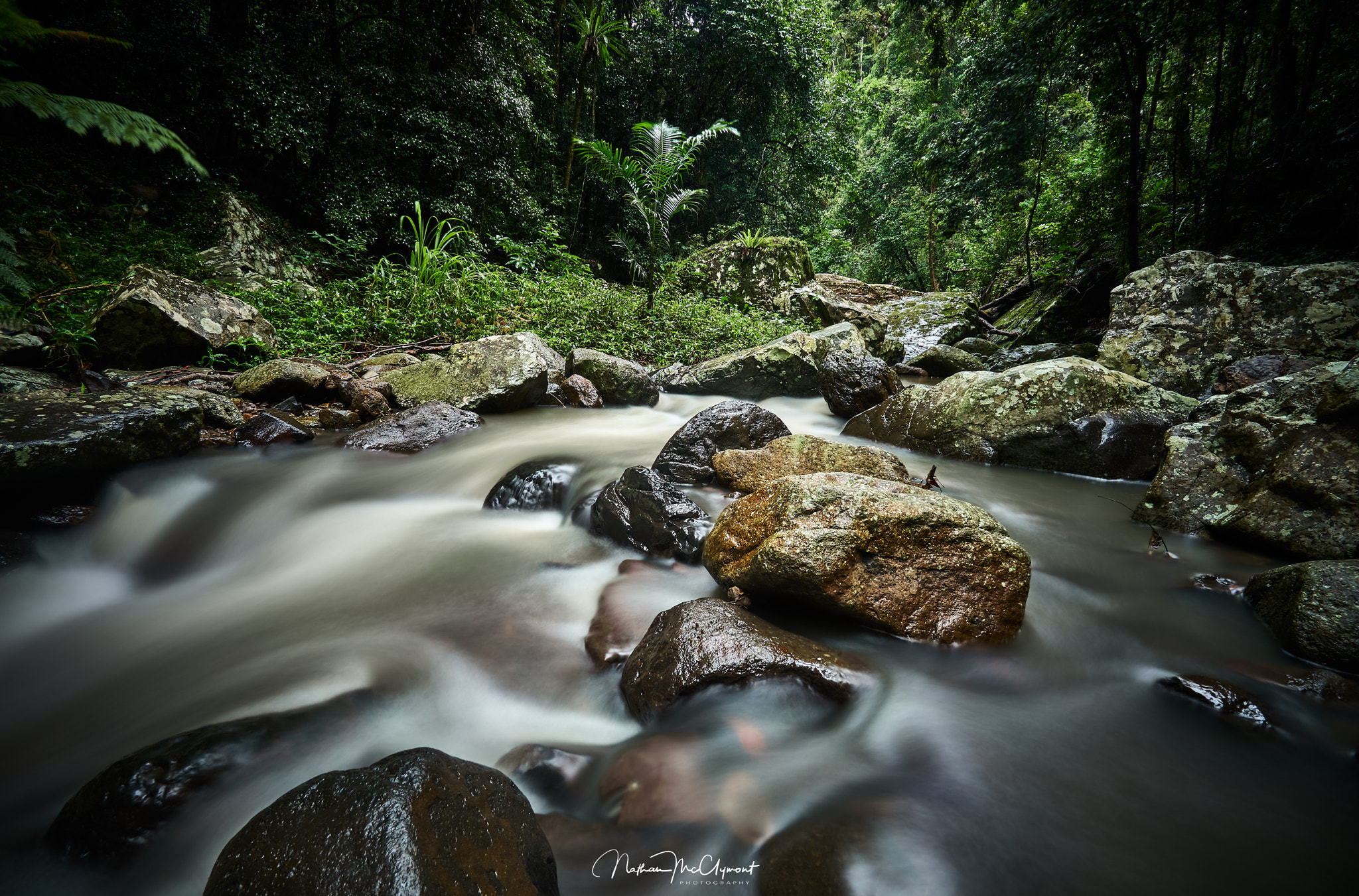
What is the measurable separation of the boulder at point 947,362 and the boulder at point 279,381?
28.1 ft

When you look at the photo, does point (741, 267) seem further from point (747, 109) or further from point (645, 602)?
point (645, 602)

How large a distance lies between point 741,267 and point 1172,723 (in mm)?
12727

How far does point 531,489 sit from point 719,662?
238 centimetres

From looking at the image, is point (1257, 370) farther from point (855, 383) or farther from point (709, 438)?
point (709, 438)

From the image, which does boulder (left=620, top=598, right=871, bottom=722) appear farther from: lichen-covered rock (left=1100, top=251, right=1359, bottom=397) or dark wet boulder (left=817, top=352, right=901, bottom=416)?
lichen-covered rock (left=1100, top=251, right=1359, bottom=397)

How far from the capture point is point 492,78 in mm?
10641

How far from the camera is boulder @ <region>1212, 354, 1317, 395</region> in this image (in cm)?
439

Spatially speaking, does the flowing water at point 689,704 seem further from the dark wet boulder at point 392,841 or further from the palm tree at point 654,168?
the palm tree at point 654,168

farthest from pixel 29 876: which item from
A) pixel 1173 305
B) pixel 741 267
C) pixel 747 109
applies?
pixel 747 109

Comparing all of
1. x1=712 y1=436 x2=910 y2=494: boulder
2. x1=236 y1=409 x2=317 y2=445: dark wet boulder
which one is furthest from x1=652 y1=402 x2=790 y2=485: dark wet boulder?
x1=236 y1=409 x2=317 y2=445: dark wet boulder

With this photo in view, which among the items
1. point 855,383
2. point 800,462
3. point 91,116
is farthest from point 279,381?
point 855,383

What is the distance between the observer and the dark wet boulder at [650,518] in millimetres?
2961

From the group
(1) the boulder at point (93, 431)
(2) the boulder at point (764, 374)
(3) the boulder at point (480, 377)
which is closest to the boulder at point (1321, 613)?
(2) the boulder at point (764, 374)

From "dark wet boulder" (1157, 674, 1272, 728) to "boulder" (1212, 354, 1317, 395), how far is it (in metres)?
3.77
